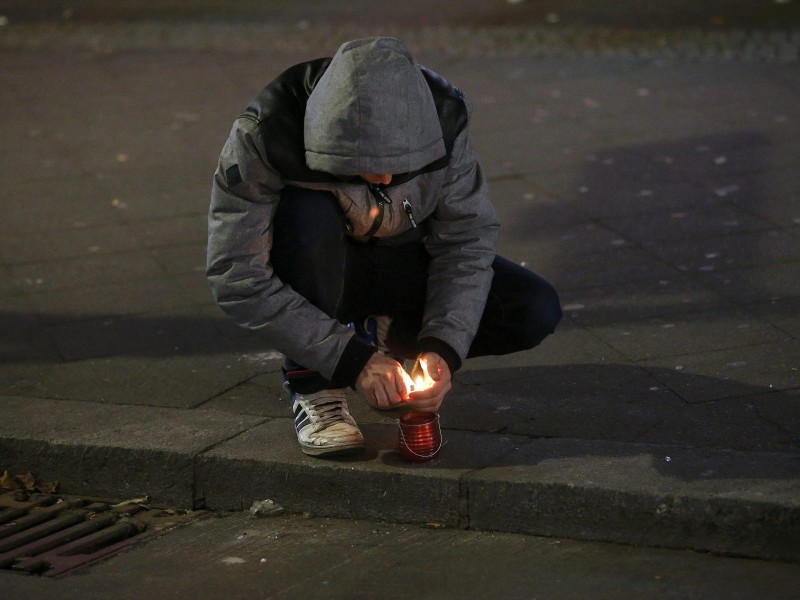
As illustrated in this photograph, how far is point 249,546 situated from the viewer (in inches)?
144

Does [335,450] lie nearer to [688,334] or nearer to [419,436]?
[419,436]

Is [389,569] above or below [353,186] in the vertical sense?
below

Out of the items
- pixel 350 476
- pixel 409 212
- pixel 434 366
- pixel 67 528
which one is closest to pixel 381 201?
pixel 409 212

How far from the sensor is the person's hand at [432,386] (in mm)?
3680

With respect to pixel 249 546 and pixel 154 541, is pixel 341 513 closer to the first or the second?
pixel 249 546

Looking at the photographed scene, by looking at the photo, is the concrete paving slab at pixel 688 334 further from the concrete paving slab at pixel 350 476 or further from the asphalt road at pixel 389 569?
the asphalt road at pixel 389 569

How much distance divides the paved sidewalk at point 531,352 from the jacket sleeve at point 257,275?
314 mm

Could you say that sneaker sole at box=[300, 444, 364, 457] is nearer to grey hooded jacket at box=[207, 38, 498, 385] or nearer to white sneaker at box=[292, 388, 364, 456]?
white sneaker at box=[292, 388, 364, 456]

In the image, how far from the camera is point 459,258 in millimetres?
3932

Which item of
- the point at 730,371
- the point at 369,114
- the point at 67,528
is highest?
the point at 369,114

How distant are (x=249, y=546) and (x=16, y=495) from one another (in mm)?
847

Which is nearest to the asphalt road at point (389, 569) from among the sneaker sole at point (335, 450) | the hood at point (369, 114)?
the sneaker sole at point (335, 450)

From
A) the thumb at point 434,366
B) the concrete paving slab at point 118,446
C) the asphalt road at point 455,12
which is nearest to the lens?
the thumb at point 434,366

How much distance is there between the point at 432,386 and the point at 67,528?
3.64 feet
